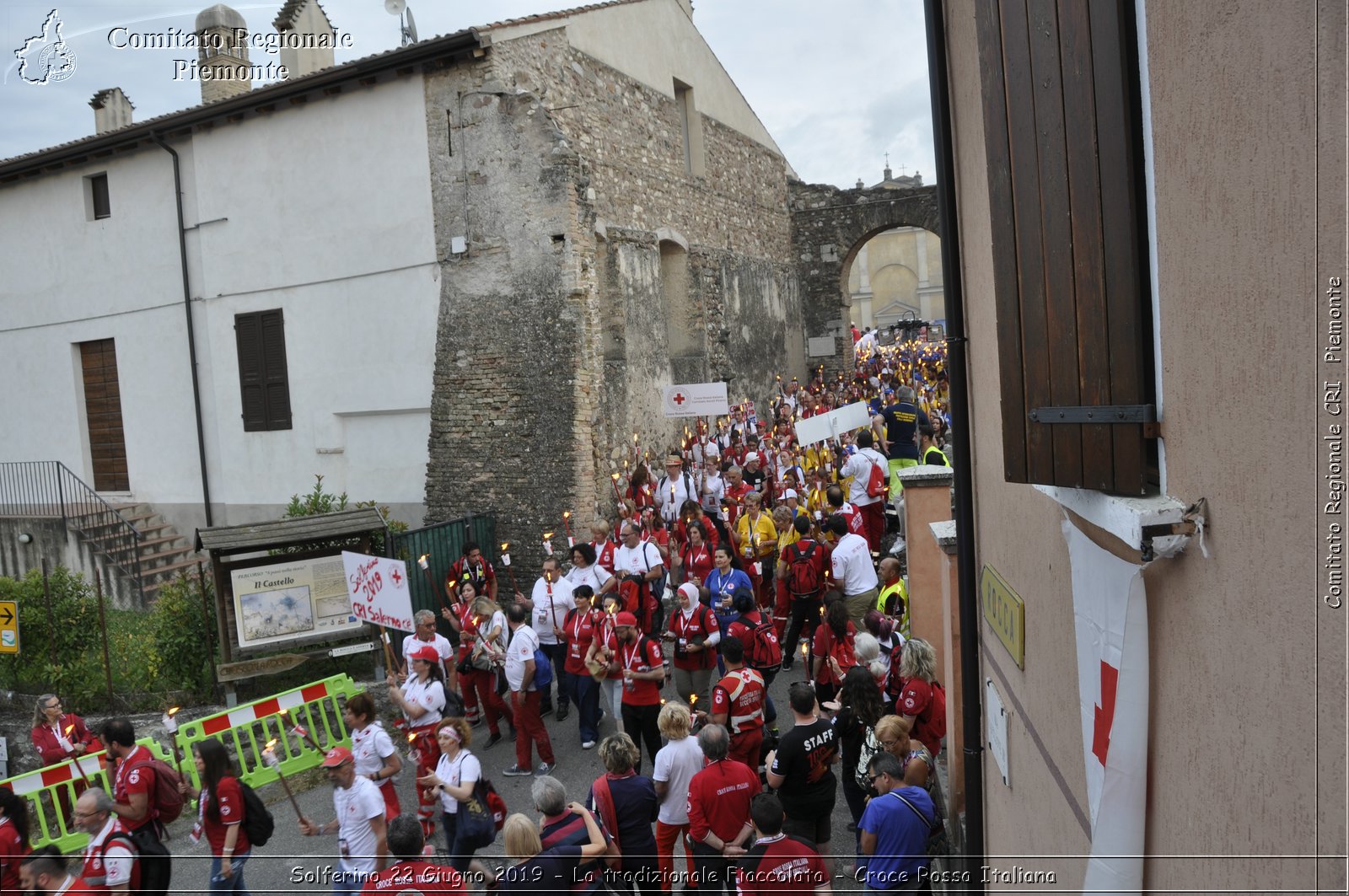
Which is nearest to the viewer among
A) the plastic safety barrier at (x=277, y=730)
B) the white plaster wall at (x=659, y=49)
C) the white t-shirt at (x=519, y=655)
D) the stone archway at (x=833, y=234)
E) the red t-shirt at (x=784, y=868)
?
the red t-shirt at (x=784, y=868)

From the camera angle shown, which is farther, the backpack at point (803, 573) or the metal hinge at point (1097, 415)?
the backpack at point (803, 573)

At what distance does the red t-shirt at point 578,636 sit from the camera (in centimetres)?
900

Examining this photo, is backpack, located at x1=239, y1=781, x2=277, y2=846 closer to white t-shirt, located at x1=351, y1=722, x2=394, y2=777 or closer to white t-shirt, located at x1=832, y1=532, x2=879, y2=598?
white t-shirt, located at x1=351, y1=722, x2=394, y2=777

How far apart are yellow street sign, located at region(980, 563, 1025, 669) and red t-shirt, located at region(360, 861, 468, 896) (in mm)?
2989

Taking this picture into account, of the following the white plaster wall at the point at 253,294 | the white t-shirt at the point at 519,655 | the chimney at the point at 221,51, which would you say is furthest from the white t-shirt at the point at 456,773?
the chimney at the point at 221,51

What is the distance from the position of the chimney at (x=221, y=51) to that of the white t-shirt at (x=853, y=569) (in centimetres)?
1695

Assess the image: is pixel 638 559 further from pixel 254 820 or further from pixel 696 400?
pixel 696 400

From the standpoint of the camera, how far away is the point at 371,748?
275 inches

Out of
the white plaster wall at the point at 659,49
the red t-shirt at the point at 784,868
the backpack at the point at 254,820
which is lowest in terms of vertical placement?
the backpack at the point at 254,820

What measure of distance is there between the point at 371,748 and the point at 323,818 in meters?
2.35

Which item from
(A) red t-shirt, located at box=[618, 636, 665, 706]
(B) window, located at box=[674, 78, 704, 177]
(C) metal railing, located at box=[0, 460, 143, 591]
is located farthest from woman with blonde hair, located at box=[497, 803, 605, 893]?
(B) window, located at box=[674, 78, 704, 177]

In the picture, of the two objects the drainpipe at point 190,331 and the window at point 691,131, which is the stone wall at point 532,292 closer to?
the window at point 691,131

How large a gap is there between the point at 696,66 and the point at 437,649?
52.1 ft

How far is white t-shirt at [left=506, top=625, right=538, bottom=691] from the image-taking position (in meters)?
8.64
